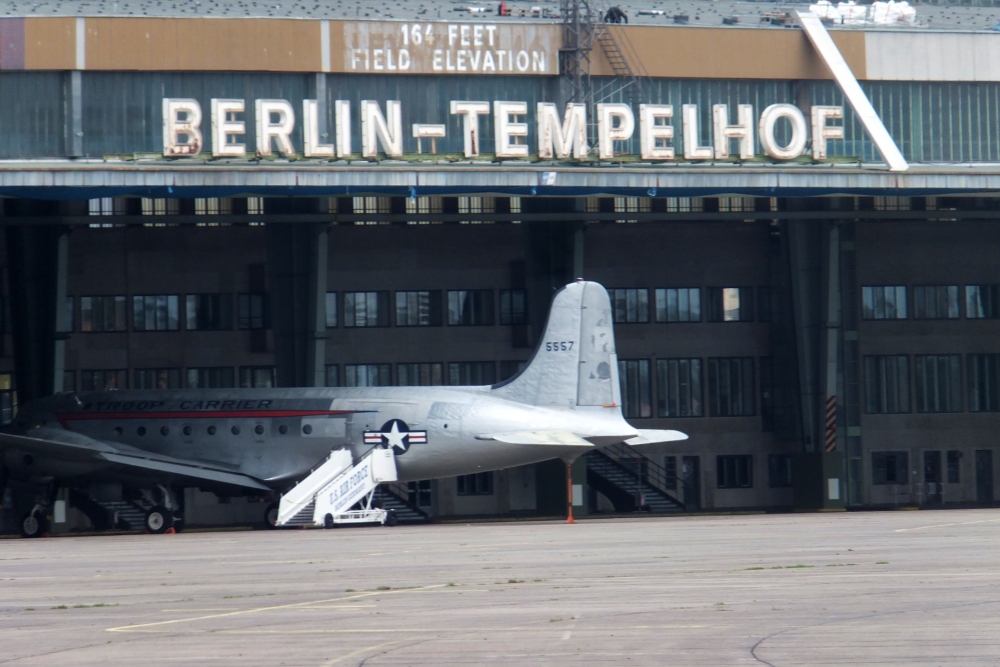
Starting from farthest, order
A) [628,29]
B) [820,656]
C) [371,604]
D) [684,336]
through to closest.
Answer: [684,336], [628,29], [371,604], [820,656]

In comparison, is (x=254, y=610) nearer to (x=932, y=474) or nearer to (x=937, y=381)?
(x=937, y=381)

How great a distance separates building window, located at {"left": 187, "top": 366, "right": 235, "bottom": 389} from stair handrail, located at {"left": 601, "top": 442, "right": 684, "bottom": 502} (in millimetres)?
18906

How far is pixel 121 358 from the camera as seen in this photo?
61469 mm

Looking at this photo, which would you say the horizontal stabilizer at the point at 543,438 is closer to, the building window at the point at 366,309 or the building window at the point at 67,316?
the building window at the point at 366,309

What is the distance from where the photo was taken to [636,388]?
6384 centimetres

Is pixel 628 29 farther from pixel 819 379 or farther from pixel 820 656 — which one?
pixel 820 656

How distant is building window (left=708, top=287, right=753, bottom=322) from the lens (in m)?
64.1

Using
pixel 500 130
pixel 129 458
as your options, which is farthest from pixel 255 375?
pixel 500 130

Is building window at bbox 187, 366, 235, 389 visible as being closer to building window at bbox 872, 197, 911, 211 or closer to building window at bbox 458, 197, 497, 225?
building window at bbox 458, 197, 497, 225

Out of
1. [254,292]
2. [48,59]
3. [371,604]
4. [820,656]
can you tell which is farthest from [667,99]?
[820,656]

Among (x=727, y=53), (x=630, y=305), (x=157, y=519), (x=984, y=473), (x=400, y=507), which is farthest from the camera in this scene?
(x=984, y=473)

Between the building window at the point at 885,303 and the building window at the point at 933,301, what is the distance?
67 cm

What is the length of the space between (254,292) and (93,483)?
17202mm

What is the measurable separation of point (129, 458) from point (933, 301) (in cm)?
3987
